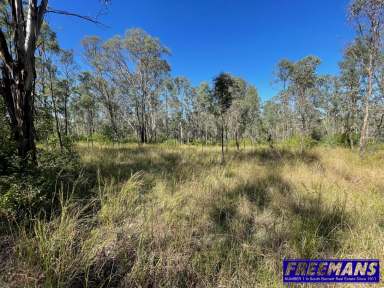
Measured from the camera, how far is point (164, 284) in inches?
53.6

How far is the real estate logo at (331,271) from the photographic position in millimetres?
1398

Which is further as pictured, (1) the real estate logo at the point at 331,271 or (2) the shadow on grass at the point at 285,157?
(2) the shadow on grass at the point at 285,157

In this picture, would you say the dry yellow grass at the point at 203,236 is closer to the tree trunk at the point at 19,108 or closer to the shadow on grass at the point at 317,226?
the shadow on grass at the point at 317,226

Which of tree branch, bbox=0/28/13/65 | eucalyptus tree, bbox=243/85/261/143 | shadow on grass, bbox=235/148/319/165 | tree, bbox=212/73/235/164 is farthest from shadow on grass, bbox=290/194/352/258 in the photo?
eucalyptus tree, bbox=243/85/261/143

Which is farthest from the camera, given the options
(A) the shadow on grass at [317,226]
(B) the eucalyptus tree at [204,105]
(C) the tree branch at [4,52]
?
(B) the eucalyptus tree at [204,105]

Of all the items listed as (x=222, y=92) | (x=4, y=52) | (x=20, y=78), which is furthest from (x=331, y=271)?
(x=222, y=92)

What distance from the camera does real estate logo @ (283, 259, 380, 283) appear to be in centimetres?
140

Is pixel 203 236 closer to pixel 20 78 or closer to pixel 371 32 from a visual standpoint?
pixel 20 78

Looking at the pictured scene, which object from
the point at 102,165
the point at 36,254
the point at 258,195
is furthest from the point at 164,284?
the point at 102,165

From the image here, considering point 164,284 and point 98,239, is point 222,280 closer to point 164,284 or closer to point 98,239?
point 164,284

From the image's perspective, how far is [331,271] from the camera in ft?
4.85

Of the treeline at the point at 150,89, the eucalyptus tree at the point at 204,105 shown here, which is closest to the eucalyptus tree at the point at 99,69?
the treeline at the point at 150,89

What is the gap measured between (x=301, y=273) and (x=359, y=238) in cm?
94

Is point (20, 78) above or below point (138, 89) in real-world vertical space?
below
